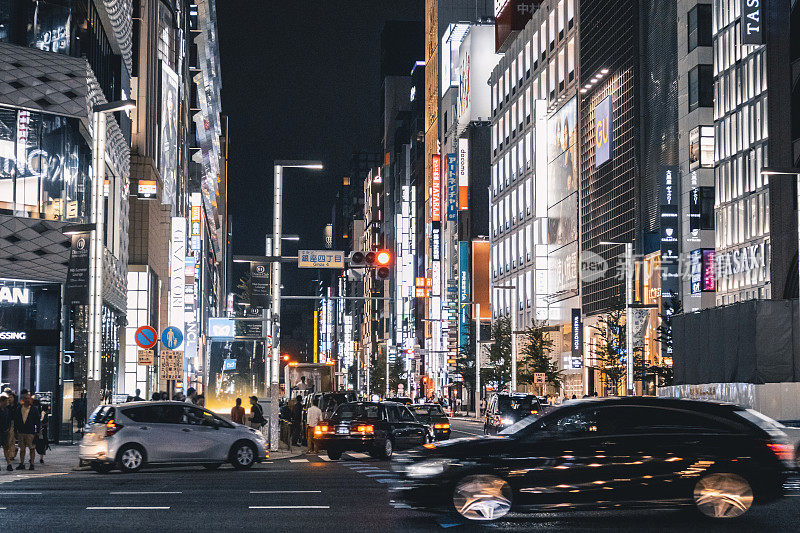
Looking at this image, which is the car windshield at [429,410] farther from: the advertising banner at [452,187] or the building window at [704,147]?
the advertising banner at [452,187]

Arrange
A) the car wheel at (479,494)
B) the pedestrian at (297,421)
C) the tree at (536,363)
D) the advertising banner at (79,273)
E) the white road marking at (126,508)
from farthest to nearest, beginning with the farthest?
the tree at (536,363) → the pedestrian at (297,421) → the advertising banner at (79,273) → the white road marking at (126,508) → the car wheel at (479,494)

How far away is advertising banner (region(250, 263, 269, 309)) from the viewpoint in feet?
117

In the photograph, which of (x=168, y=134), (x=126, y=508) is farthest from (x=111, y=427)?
(x=168, y=134)

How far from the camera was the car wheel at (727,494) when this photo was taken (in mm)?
15094

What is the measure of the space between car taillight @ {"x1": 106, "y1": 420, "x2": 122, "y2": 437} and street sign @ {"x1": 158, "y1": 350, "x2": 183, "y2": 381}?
1331 centimetres

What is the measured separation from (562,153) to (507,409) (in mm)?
56135

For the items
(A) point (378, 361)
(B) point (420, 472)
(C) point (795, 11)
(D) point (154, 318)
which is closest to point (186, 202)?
(D) point (154, 318)

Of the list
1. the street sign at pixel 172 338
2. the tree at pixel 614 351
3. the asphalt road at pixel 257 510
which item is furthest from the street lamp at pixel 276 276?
the tree at pixel 614 351

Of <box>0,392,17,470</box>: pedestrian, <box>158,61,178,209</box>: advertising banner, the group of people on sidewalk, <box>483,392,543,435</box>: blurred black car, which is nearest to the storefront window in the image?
the group of people on sidewalk

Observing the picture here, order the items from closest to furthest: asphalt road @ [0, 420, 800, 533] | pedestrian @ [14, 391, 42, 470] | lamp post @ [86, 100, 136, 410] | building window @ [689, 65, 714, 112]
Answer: asphalt road @ [0, 420, 800, 533], pedestrian @ [14, 391, 42, 470], lamp post @ [86, 100, 136, 410], building window @ [689, 65, 714, 112]

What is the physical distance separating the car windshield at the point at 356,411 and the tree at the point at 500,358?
5836 cm

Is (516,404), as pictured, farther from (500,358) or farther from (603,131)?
(500,358)

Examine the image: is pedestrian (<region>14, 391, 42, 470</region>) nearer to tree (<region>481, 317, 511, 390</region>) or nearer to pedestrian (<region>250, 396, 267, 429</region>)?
pedestrian (<region>250, 396, 267, 429</region>)

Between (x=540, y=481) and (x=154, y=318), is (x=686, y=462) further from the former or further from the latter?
(x=154, y=318)
